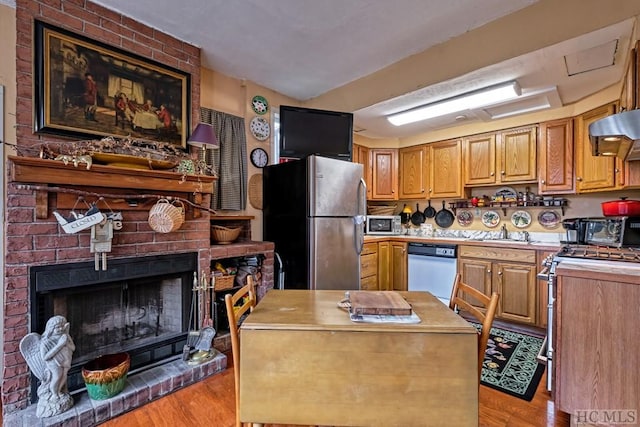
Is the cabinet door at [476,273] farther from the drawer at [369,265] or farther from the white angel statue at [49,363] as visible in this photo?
the white angel statue at [49,363]

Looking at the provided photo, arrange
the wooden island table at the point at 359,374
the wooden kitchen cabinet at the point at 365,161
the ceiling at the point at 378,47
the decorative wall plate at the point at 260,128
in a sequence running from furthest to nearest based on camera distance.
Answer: the wooden kitchen cabinet at the point at 365,161 → the decorative wall plate at the point at 260,128 → the ceiling at the point at 378,47 → the wooden island table at the point at 359,374

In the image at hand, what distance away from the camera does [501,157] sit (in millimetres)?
3539

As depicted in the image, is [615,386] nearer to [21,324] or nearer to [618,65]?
[618,65]

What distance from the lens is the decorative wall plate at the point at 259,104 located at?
3252 mm

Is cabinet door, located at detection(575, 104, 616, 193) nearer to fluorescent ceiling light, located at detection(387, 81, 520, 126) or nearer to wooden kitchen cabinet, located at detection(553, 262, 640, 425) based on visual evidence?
fluorescent ceiling light, located at detection(387, 81, 520, 126)

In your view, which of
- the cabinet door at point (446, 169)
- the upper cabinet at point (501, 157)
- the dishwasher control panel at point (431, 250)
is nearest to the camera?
the upper cabinet at point (501, 157)

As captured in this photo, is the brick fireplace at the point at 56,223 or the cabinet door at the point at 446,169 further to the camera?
the cabinet door at the point at 446,169

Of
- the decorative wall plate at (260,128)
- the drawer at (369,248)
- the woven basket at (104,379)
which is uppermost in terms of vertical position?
the decorative wall plate at (260,128)

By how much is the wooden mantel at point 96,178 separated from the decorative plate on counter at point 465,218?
131 inches

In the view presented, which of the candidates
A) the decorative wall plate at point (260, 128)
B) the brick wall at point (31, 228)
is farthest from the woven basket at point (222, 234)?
the decorative wall plate at point (260, 128)

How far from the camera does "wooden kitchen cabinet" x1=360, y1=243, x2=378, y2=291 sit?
3.76 meters

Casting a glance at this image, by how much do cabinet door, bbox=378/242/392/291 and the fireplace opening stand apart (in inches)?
94.6

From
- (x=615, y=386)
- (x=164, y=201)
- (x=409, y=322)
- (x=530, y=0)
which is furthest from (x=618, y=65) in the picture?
(x=164, y=201)

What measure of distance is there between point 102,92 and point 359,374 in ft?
7.81
